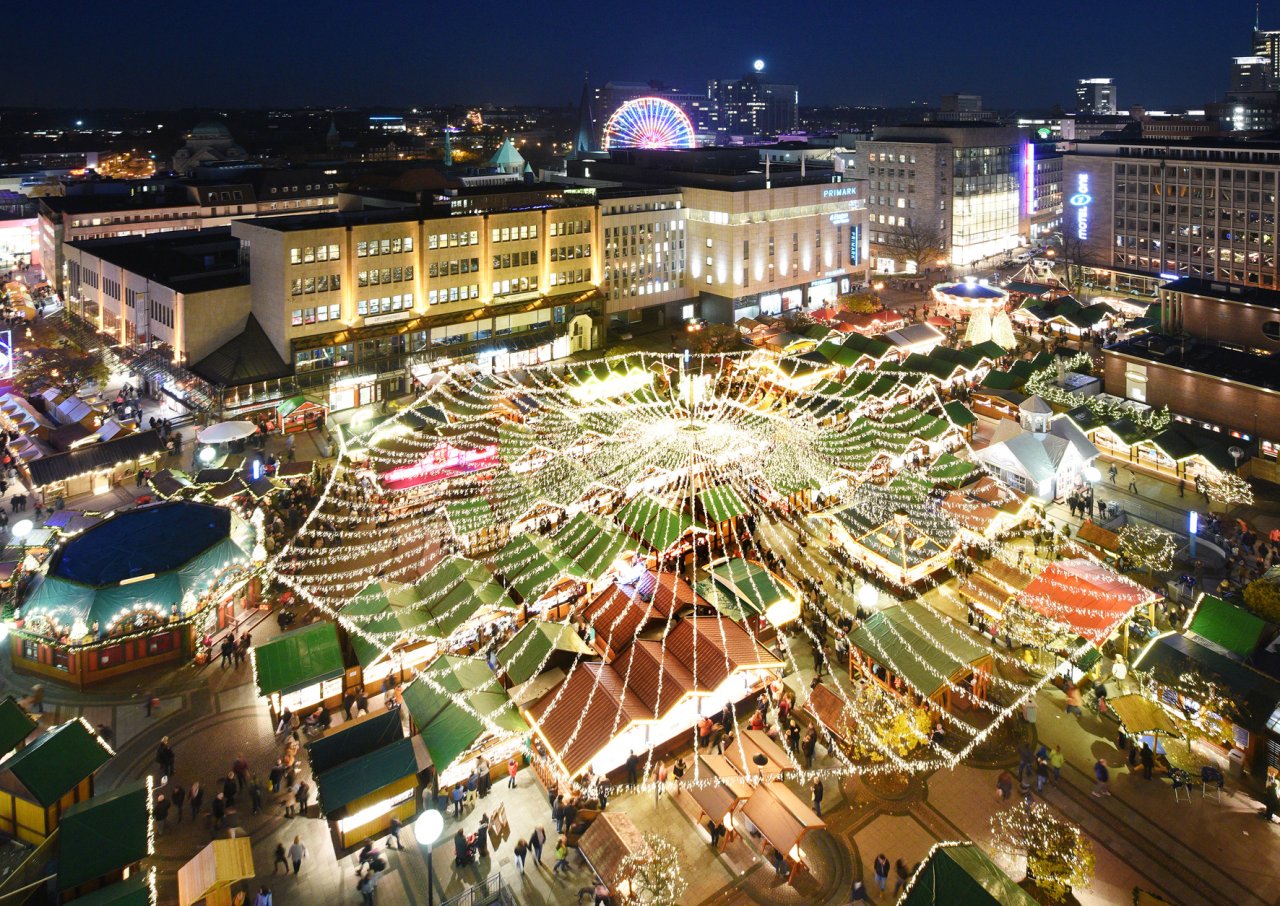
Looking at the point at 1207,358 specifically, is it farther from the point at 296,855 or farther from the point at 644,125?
the point at 644,125

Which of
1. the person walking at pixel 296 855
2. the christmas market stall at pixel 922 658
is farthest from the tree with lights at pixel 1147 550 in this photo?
the person walking at pixel 296 855

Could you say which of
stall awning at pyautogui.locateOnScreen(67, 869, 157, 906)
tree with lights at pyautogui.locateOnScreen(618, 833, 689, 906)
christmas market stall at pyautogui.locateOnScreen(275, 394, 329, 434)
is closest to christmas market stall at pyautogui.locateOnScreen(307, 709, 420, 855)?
stall awning at pyautogui.locateOnScreen(67, 869, 157, 906)

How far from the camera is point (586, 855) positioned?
594 inches

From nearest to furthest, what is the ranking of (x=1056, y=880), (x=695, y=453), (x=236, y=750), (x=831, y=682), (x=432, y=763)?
(x=1056, y=880)
(x=432, y=763)
(x=236, y=750)
(x=831, y=682)
(x=695, y=453)

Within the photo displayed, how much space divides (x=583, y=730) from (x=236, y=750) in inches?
307

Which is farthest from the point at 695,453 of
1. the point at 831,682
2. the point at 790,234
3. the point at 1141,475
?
the point at 790,234

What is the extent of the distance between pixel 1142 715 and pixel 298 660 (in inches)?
743

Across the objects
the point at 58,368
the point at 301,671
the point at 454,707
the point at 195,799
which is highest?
the point at 58,368

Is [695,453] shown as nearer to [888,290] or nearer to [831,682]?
[831,682]

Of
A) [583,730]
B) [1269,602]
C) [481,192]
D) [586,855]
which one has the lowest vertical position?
[586,855]

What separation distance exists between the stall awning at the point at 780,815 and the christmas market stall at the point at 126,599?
48.7 ft

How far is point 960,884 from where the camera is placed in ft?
42.6

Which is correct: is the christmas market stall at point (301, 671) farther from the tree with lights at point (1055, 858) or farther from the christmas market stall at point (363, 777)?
the tree with lights at point (1055, 858)

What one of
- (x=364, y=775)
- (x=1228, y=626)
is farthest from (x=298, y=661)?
(x=1228, y=626)
